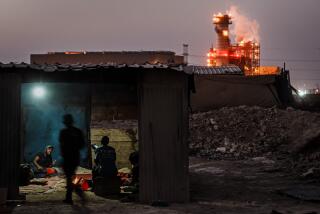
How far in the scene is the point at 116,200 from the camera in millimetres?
10852

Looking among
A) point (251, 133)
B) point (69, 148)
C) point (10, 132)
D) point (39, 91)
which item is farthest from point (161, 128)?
point (251, 133)

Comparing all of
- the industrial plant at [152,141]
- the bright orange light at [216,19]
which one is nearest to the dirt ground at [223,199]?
the industrial plant at [152,141]

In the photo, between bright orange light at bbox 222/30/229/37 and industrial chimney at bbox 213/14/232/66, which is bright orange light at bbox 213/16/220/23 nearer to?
industrial chimney at bbox 213/14/232/66

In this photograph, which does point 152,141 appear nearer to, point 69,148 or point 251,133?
point 69,148

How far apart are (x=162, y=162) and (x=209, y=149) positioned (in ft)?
39.4

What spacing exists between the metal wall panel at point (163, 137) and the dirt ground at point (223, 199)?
0.45 metres

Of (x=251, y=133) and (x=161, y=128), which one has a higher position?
(x=161, y=128)

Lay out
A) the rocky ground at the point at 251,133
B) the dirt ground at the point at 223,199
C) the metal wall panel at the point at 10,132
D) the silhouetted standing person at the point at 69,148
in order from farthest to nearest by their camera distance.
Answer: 1. the rocky ground at the point at 251,133
2. the metal wall panel at the point at 10,132
3. the silhouetted standing person at the point at 69,148
4. the dirt ground at the point at 223,199

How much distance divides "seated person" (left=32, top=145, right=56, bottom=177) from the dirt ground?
2937 mm

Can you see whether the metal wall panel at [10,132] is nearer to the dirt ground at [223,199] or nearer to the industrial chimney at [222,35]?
the dirt ground at [223,199]

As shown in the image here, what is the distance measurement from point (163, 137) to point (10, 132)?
10.8 ft

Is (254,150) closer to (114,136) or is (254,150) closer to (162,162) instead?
(114,136)

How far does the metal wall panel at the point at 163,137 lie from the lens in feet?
34.6

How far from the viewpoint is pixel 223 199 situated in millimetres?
11383
